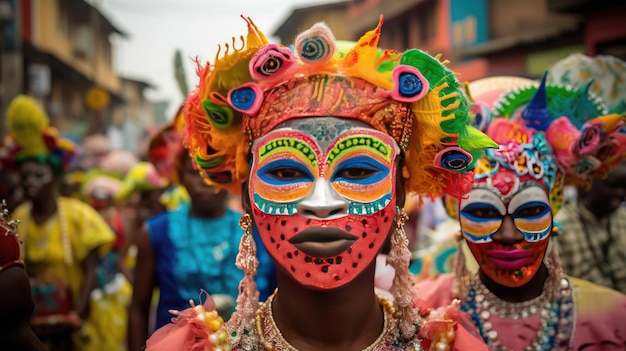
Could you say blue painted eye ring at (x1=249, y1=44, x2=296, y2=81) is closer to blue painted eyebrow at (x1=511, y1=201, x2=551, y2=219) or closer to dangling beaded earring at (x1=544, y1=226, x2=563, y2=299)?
blue painted eyebrow at (x1=511, y1=201, x2=551, y2=219)

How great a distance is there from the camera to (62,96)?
2828 centimetres

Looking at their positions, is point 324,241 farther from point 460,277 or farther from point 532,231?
point 460,277

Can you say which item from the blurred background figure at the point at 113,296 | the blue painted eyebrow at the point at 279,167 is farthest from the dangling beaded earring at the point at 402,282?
the blurred background figure at the point at 113,296

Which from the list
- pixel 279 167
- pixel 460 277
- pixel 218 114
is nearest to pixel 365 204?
pixel 279 167

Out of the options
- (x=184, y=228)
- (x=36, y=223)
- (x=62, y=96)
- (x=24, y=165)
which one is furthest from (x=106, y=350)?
(x=62, y=96)

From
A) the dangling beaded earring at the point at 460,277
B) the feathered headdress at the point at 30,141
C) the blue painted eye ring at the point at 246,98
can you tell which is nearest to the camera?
the blue painted eye ring at the point at 246,98

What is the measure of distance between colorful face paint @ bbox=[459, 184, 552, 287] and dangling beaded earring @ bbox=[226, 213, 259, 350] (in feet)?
3.55

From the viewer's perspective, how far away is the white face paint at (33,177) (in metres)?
5.71

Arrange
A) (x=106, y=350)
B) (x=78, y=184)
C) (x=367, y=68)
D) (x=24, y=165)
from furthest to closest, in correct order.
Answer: (x=78, y=184), (x=106, y=350), (x=24, y=165), (x=367, y=68)

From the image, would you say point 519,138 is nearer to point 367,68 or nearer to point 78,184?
point 367,68

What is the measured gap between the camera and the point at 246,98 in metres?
2.69

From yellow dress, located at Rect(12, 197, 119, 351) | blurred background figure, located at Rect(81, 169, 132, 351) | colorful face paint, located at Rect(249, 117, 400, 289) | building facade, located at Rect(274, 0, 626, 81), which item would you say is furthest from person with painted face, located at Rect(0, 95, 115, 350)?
building facade, located at Rect(274, 0, 626, 81)

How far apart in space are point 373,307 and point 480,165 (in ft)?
3.20

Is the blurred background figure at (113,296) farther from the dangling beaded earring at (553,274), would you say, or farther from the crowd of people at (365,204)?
the dangling beaded earring at (553,274)
